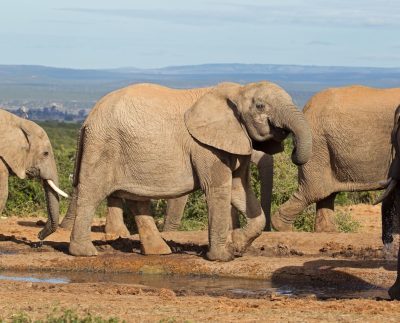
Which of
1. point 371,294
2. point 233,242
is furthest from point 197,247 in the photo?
point 371,294

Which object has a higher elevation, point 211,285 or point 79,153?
point 79,153

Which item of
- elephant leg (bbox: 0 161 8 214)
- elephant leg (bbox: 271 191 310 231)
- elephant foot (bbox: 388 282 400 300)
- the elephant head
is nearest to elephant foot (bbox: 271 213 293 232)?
elephant leg (bbox: 271 191 310 231)

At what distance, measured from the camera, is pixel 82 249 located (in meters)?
13.1

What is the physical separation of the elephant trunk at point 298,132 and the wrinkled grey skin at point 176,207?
2.82 m

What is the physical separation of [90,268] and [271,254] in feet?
6.72

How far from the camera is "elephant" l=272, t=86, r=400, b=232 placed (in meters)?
14.6

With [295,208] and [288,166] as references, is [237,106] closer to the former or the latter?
[295,208]

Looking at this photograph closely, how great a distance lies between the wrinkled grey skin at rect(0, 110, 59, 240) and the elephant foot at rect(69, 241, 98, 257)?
890 mm

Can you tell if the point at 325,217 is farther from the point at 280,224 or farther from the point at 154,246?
the point at 154,246

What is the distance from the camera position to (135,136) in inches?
505

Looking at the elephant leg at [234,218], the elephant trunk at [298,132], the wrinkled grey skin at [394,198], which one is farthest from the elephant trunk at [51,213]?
the wrinkled grey skin at [394,198]

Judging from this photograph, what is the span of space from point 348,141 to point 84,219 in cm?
345

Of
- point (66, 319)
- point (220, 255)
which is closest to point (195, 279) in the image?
point (220, 255)

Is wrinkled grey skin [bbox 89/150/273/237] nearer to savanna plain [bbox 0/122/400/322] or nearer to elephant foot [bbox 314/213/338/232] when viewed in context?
savanna plain [bbox 0/122/400/322]
